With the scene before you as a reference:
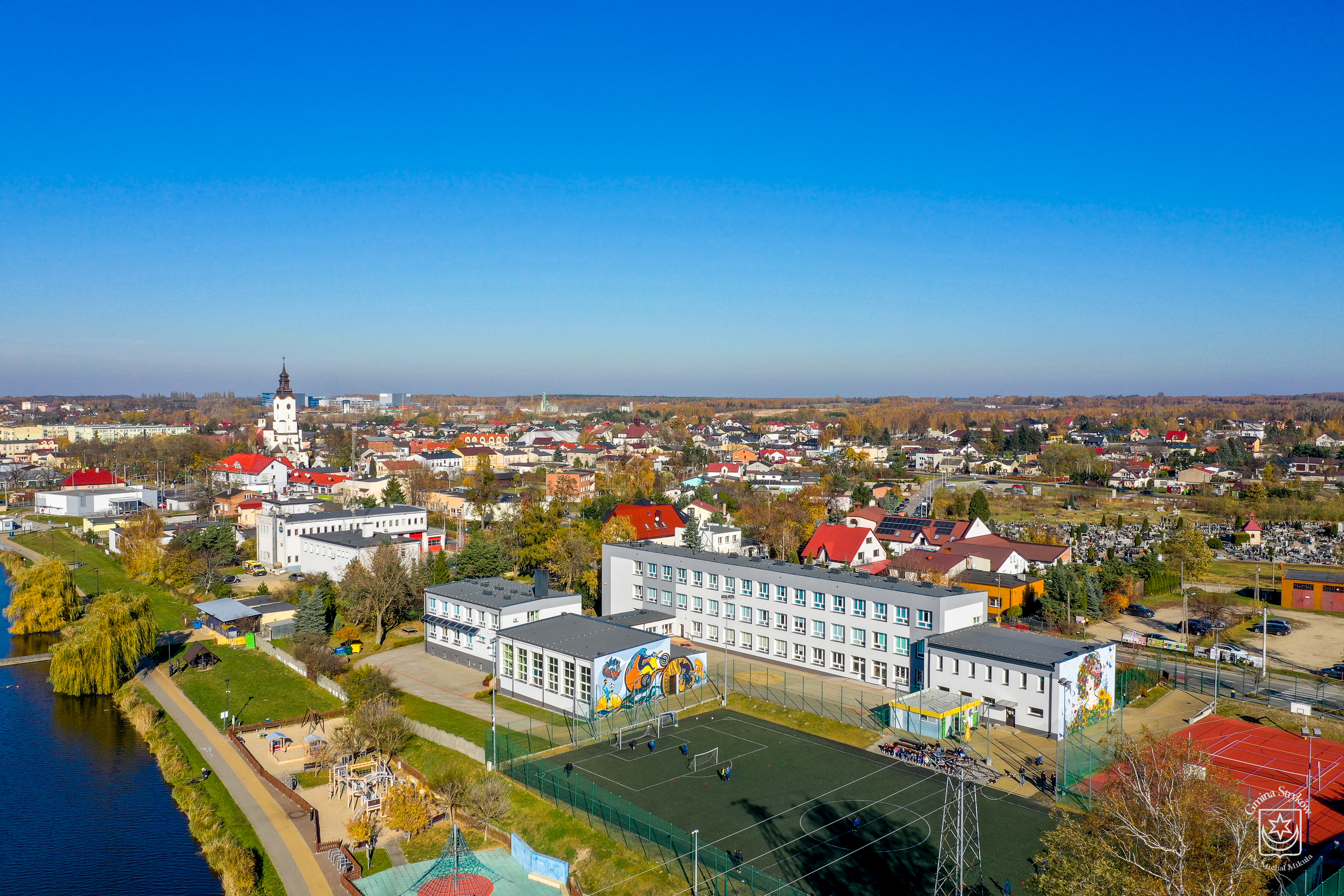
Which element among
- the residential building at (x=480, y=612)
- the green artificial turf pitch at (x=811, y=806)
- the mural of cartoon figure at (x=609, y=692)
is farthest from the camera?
the residential building at (x=480, y=612)

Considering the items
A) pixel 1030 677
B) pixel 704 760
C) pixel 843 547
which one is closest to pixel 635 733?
pixel 704 760

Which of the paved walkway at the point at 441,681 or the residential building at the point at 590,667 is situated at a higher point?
the residential building at the point at 590,667

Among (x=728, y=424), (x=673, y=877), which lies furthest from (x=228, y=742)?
(x=728, y=424)

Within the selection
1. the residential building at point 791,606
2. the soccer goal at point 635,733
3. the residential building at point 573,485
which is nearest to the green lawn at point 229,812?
the soccer goal at point 635,733

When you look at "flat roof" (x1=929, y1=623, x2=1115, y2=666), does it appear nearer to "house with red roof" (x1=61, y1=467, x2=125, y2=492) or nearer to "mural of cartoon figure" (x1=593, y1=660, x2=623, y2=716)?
"mural of cartoon figure" (x1=593, y1=660, x2=623, y2=716)

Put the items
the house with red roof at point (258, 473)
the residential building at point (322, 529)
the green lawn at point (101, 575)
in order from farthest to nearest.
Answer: the house with red roof at point (258, 473), the residential building at point (322, 529), the green lawn at point (101, 575)

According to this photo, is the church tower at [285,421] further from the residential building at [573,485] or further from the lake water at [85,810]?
the lake water at [85,810]

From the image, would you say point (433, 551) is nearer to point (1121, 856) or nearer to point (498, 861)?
point (498, 861)
